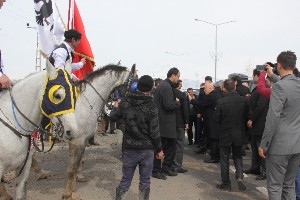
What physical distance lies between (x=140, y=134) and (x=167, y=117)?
267cm

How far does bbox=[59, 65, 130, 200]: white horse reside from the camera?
18.9ft

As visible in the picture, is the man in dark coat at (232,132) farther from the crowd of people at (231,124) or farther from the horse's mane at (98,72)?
the horse's mane at (98,72)

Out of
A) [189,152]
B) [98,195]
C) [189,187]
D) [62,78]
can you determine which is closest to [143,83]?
[62,78]

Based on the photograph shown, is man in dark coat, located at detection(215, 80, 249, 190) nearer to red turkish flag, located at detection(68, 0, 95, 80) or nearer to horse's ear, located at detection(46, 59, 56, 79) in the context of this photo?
red turkish flag, located at detection(68, 0, 95, 80)

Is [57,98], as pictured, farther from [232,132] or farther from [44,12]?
[44,12]

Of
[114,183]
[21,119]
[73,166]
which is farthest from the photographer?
[114,183]

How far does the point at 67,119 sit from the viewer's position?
3.72m

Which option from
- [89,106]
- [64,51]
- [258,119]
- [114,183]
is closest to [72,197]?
[114,183]

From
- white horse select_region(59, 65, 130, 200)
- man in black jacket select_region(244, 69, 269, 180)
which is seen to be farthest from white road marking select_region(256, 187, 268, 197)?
white horse select_region(59, 65, 130, 200)

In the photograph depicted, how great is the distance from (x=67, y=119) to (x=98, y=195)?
2824 mm

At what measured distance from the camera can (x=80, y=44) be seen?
783cm

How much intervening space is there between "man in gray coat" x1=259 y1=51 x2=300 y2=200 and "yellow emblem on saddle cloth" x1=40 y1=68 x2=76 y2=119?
7.91 ft

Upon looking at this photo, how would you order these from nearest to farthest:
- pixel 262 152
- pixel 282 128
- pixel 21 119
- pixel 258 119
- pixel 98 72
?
pixel 21 119 → pixel 282 128 → pixel 262 152 → pixel 98 72 → pixel 258 119

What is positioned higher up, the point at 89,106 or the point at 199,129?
the point at 89,106
